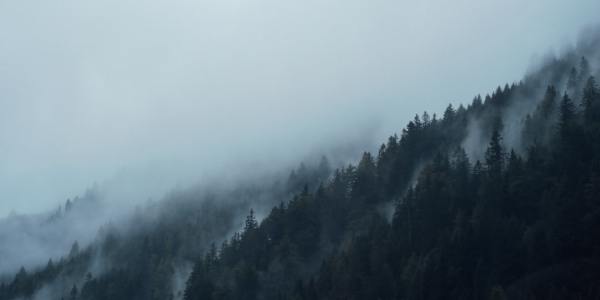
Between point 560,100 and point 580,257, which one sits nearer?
point 580,257

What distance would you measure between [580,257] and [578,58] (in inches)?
3351

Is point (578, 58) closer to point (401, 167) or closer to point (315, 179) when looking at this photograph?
point (401, 167)

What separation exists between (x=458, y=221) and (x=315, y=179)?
278 ft

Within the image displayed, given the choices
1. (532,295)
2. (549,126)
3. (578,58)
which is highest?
(578,58)

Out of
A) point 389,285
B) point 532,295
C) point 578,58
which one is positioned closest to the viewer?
point 532,295

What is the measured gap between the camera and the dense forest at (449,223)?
100m

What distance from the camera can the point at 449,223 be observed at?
381 ft

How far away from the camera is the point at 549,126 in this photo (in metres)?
133

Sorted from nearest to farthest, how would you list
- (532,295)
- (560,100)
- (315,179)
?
1. (532,295)
2. (560,100)
3. (315,179)

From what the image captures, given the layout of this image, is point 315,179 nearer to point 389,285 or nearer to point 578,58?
point 578,58

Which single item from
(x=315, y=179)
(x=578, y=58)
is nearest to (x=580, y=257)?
(x=578, y=58)

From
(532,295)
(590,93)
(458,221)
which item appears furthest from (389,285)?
(590,93)

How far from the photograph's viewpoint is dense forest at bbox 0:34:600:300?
100 m

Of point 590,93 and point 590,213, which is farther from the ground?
point 590,93
